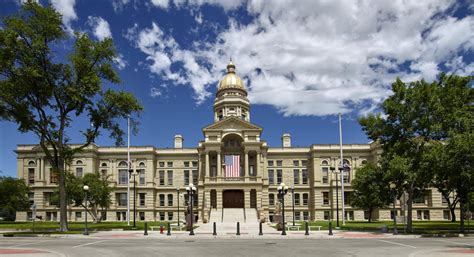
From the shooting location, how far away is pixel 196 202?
8006 centimetres

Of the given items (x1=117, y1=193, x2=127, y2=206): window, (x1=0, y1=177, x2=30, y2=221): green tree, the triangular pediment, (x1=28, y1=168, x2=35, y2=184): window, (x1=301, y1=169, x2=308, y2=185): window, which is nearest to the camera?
(x1=0, y1=177, x2=30, y2=221): green tree

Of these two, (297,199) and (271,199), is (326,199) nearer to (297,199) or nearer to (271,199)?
(297,199)

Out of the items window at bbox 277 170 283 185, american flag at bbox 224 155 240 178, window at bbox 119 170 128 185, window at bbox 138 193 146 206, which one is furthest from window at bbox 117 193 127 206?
window at bbox 277 170 283 185

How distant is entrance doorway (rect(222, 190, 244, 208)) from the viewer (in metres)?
73.7

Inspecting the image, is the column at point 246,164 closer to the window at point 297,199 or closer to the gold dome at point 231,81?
the window at point 297,199

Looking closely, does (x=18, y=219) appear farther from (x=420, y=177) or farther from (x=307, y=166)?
(x=420, y=177)

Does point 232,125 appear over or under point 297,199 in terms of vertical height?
over

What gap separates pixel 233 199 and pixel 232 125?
12.2 metres

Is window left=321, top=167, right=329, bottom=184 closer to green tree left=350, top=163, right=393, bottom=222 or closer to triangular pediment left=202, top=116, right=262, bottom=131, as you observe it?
green tree left=350, top=163, right=393, bottom=222

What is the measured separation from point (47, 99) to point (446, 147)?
34522mm

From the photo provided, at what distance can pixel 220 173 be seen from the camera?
71.8m

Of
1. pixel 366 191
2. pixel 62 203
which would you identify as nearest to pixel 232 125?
pixel 366 191

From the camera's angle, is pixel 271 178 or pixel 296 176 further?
pixel 296 176

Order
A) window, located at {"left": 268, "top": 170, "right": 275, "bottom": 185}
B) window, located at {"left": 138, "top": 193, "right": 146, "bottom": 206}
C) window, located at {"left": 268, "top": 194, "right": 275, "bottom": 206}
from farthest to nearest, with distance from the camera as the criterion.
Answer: window, located at {"left": 268, "top": 170, "right": 275, "bottom": 185}, window, located at {"left": 268, "top": 194, "right": 275, "bottom": 206}, window, located at {"left": 138, "top": 193, "right": 146, "bottom": 206}
